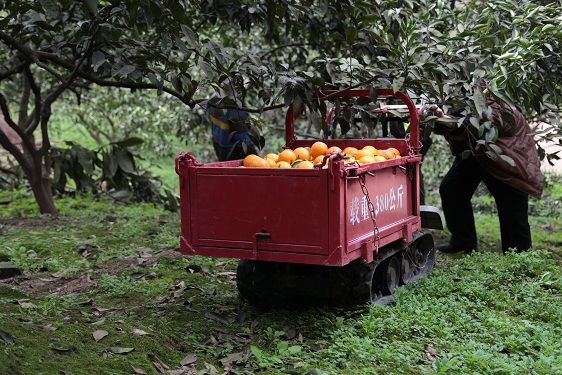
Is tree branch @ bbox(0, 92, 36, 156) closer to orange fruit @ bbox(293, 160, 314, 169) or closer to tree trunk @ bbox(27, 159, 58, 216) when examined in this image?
tree trunk @ bbox(27, 159, 58, 216)

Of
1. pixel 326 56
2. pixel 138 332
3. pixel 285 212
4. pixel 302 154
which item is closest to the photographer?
pixel 138 332

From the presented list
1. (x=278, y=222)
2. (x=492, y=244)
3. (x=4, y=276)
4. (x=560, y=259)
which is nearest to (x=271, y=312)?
(x=278, y=222)

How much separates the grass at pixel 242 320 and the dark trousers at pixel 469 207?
0.38 m

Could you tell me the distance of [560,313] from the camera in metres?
5.11

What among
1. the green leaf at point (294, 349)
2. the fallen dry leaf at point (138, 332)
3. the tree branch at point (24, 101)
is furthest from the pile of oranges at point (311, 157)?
the tree branch at point (24, 101)

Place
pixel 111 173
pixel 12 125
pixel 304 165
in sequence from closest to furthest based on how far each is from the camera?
1. pixel 304 165
2. pixel 12 125
3. pixel 111 173

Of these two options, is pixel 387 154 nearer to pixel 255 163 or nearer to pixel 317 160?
pixel 317 160

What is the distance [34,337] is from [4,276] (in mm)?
2427

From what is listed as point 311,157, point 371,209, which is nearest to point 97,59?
point 311,157

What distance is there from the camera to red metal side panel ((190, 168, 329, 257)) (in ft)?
15.2

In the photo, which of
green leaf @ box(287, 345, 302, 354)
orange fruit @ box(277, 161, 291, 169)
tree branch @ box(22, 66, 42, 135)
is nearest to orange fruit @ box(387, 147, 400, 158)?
orange fruit @ box(277, 161, 291, 169)

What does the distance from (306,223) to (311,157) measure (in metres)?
0.97

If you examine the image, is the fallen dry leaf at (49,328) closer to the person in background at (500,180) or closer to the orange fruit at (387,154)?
the orange fruit at (387,154)

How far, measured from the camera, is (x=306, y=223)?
15.3 ft
